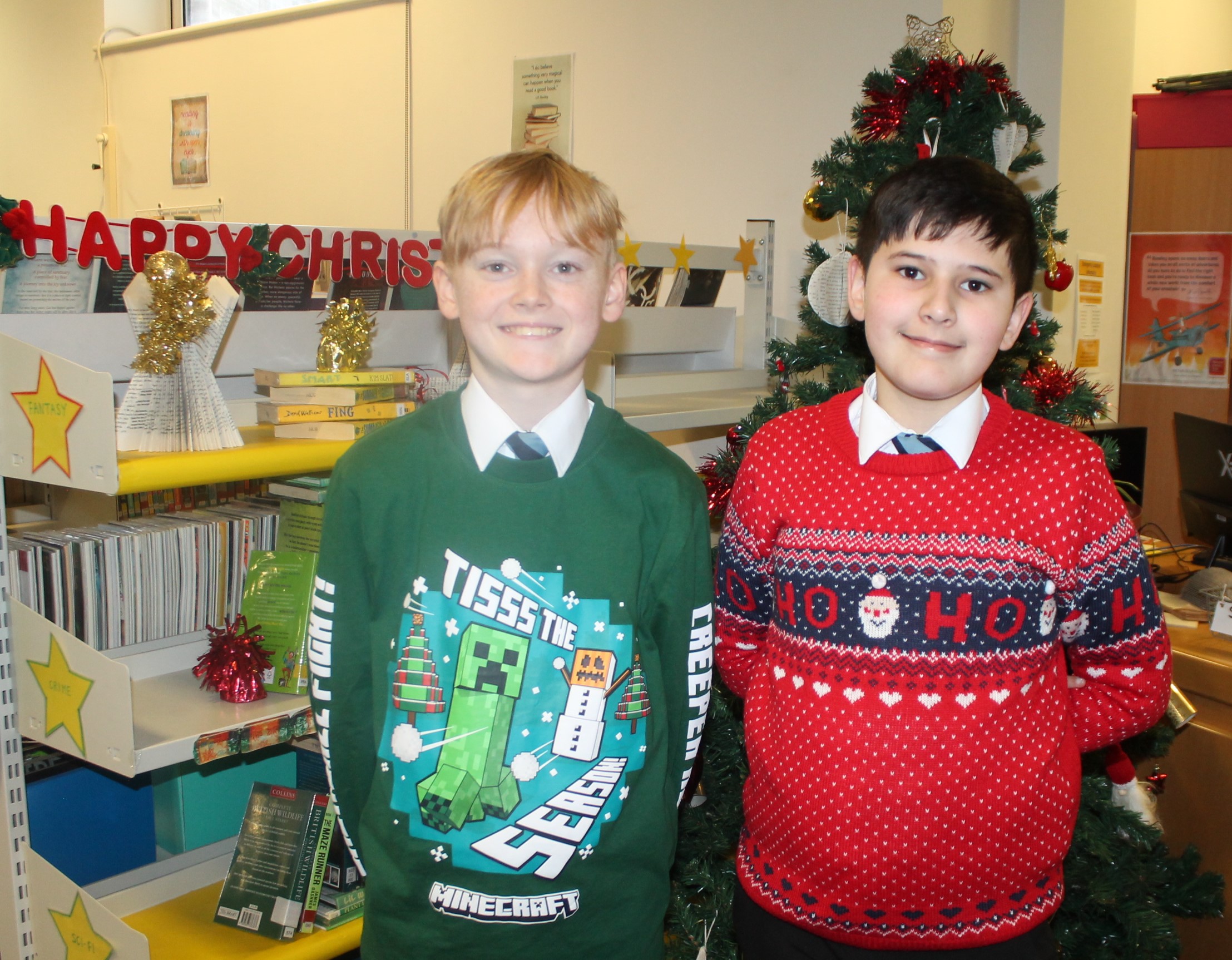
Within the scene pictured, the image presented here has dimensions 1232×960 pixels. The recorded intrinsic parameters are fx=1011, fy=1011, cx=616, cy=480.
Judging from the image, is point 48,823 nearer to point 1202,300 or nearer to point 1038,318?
point 1038,318

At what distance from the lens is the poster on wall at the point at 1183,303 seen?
384 cm

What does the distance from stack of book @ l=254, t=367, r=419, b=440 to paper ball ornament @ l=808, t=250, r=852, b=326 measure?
809 mm

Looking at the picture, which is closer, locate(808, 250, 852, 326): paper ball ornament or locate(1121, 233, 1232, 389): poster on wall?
locate(808, 250, 852, 326): paper ball ornament

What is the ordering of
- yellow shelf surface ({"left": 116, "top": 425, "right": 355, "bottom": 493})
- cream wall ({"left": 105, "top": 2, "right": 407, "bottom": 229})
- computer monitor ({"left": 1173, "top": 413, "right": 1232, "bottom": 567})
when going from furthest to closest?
cream wall ({"left": 105, "top": 2, "right": 407, "bottom": 229}) → computer monitor ({"left": 1173, "top": 413, "right": 1232, "bottom": 567}) → yellow shelf surface ({"left": 116, "top": 425, "right": 355, "bottom": 493})

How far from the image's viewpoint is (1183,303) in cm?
386

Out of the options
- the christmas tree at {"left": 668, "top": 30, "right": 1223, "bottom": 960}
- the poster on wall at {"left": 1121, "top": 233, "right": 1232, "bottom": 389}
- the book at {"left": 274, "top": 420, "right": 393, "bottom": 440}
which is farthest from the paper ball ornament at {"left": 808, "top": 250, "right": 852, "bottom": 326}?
the poster on wall at {"left": 1121, "top": 233, "right": 1232, "bottom": 389}

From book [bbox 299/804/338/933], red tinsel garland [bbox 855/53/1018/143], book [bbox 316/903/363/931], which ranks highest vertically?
red tinsel garland [bbox 855/53/1018/143]

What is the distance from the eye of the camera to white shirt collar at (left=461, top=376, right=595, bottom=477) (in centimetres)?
118

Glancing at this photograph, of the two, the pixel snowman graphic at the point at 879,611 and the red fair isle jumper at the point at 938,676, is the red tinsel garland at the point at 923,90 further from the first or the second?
the pixel snowman graphic at the point at 879,611

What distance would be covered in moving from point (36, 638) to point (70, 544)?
0.24 meters

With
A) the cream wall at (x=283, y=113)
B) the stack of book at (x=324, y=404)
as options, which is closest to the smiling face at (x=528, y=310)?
the stack of book at (x=324, y=404)

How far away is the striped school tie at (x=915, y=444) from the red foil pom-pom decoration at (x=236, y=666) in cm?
122

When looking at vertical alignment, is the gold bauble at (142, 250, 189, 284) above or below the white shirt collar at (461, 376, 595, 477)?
above

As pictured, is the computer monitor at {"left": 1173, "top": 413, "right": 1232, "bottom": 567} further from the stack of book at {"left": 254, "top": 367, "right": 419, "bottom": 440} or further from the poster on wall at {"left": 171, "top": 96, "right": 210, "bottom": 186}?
the poster on wall at {"left": 171, "top": 96, "right": 210, "bottom": 186}
